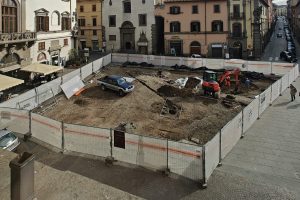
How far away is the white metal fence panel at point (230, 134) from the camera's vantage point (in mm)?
16141

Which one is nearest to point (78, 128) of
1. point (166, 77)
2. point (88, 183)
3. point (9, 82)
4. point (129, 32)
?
point (88, 183)

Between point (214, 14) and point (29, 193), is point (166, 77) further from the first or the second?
point (29, 193)

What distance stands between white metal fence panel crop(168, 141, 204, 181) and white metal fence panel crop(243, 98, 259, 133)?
6.63 metres

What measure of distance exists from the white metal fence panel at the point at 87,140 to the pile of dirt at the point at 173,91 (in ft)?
45.2

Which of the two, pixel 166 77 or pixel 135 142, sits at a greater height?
pixel 166 77

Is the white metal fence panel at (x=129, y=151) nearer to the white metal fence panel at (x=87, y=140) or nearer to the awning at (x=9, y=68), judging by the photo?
the white metal fence panel at (x=87, y=140)

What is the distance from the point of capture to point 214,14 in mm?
52156

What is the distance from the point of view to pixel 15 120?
65.8 feet

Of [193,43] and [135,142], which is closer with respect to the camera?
[135,142]

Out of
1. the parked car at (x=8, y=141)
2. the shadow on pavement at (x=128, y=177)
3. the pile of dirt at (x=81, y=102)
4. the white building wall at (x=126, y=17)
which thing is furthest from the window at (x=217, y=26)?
the parked car at (x=8, y=141)

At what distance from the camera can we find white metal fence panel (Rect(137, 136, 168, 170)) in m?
14.7

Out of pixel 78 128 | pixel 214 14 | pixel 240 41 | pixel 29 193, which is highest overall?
pixel 214 14

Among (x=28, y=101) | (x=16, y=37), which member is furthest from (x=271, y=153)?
(x=16, y=37)

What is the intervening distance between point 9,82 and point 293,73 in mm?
27377
